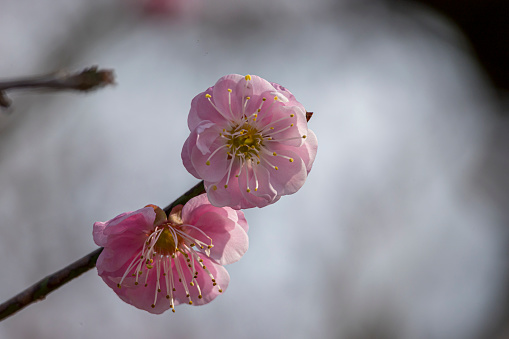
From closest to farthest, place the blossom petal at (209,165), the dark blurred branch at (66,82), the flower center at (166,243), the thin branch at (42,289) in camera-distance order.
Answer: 1. the dark blurred branch at (66,82)
2. the thin branch at (42,289)
3. the blossom petal at (209,165)
4. the flower center at (166,243)

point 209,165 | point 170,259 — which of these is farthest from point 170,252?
point 209,165

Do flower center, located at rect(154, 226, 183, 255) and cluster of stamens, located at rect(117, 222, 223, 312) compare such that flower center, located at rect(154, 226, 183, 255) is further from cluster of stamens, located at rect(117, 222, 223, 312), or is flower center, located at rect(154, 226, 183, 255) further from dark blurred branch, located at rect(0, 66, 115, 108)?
dark blurred branch, located at rect(0, 66, 115, 108)

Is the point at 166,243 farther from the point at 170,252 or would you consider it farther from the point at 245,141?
the point at 245,141

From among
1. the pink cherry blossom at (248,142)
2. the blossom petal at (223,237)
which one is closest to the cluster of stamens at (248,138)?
the pink cherry blossom at (248,142)

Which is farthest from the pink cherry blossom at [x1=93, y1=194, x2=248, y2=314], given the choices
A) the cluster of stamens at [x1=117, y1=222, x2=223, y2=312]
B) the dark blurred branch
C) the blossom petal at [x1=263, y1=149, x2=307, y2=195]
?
the dark blurred branch

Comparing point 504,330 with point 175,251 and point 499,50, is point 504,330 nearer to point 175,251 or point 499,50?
point 499,50

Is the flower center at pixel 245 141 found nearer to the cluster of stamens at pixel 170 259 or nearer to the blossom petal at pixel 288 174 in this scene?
the blossom petal at pixel 288 174
